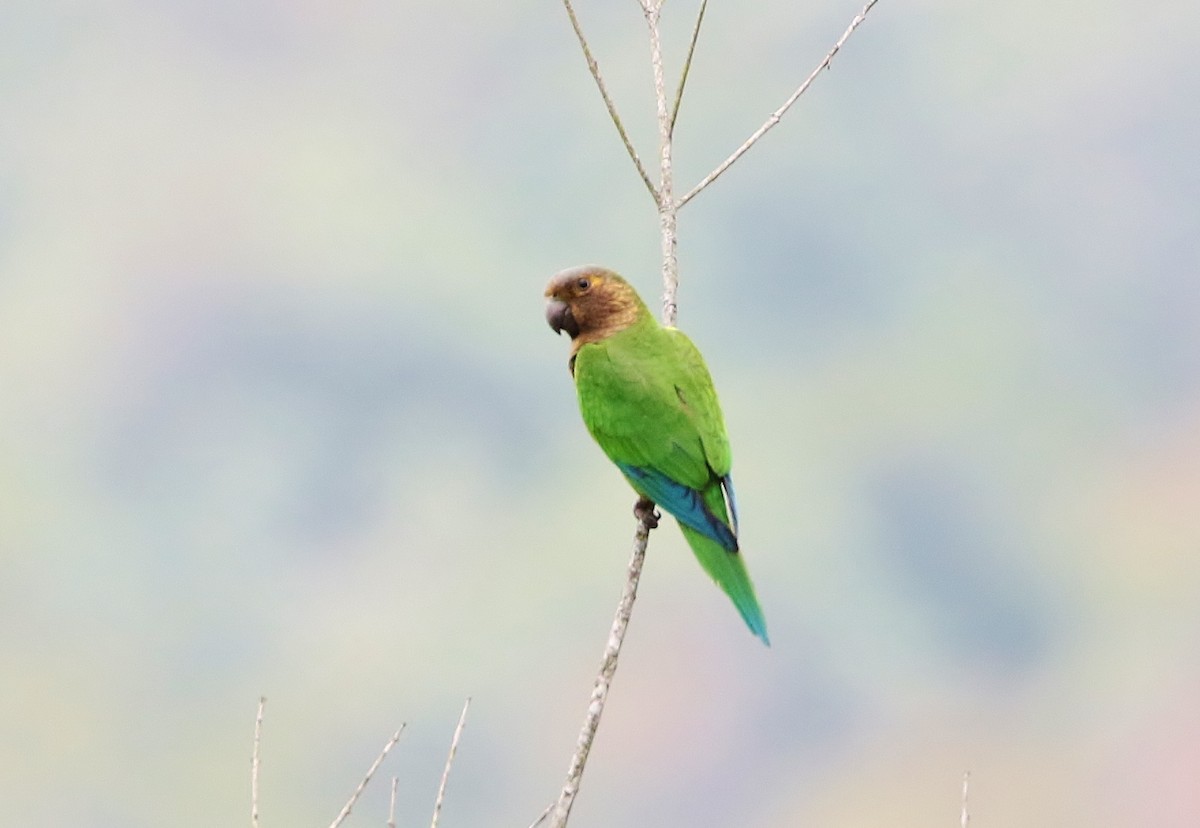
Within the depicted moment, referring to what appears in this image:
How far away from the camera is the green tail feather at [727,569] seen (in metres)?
3.67

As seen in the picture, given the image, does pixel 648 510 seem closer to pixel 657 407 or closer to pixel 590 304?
pixel 657 407

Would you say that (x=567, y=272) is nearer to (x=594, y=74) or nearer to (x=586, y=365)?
(x=586, y=365)

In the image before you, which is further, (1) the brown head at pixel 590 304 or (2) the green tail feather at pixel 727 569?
(1) the brown head at pixel 590 304

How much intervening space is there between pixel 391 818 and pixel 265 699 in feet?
1.19

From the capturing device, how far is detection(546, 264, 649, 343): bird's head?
4.32 m

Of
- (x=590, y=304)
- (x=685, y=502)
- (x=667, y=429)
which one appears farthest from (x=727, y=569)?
(x=590, y=304)

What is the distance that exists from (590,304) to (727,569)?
109cm

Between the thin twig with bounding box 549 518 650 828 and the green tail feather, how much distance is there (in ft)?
2.09

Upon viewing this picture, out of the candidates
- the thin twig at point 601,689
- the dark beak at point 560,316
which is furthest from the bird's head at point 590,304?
the thin twig at point 601,689

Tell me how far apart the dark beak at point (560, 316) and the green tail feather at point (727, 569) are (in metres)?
0.92

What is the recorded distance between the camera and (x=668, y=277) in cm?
350

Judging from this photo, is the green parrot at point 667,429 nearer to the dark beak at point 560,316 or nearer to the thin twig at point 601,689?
the dark beak at point 560,316

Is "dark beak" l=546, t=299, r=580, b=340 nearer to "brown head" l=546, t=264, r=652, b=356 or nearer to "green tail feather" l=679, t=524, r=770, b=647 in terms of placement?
"brown head" l=546, t=264, r=652, b=356

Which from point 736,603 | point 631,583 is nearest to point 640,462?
point 736,603
